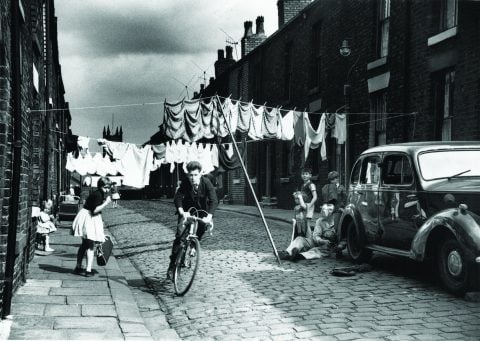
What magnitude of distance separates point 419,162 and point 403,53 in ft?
27.8

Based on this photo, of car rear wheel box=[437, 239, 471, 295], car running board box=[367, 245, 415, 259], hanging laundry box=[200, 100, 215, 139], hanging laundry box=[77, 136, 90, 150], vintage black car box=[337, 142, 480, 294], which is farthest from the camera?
hanging laundry box=[77, 136, 90, 150]

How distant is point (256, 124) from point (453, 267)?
10.1 m

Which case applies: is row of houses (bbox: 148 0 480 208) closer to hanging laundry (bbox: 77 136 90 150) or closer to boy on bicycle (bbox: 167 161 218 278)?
hanging laundry (bbox: 77 136 90 150)

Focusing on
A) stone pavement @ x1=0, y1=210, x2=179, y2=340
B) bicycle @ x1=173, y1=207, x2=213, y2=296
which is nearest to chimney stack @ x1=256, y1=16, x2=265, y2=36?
stone pavement @ x1=0, y1=210, x2=179, y2=340

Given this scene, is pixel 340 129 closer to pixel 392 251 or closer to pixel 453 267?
pixel 392 251

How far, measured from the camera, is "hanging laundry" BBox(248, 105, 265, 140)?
16297mm

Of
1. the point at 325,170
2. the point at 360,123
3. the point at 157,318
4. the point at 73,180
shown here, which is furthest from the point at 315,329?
the point at 73,180

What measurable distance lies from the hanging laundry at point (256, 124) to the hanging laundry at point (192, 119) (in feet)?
5.57

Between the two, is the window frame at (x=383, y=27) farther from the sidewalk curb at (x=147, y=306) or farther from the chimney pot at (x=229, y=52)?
the chimney pot at (x=229, y=52)

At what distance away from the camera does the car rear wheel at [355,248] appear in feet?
30.9

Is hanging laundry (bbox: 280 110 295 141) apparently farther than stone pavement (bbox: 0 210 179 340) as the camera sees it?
Yes

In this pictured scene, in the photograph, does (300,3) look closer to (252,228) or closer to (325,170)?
(325,170)

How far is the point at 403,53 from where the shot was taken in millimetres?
15836

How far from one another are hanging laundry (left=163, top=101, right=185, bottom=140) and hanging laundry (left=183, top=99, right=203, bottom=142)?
0.11 m
